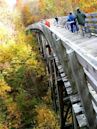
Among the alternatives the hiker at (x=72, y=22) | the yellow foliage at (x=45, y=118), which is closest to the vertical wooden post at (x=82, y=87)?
the hiker at (x=72, y=22)

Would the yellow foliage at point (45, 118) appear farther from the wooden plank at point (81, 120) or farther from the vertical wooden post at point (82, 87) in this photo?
the vertical wooden post at point (82, 87)

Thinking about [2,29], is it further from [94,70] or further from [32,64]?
[94,70]

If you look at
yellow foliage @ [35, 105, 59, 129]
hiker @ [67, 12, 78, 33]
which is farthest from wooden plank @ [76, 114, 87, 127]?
yellow foliage @ [35, 105, 59, 129]

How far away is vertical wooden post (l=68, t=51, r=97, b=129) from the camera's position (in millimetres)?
4359

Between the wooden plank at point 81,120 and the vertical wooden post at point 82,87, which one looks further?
the wooden plank at point 81,120

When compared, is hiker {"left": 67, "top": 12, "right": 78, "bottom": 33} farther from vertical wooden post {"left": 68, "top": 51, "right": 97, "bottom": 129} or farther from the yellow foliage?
vertical wooden post {"left": 68, "top": 51, "right": 97, "bottom": 129}

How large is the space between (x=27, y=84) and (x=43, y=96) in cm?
260

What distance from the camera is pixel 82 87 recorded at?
14.4ft

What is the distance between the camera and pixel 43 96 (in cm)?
2678

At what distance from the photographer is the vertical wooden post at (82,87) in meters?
4.36

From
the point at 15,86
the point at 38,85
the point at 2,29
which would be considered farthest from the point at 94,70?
the point at 2,29

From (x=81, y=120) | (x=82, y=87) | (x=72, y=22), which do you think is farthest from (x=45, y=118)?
(x=82, y=87)

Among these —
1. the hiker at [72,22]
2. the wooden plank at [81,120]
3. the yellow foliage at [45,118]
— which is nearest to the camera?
the wooden plank at [81,120]

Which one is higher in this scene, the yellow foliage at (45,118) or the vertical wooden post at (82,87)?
the vertical wooden post at (82,87)
